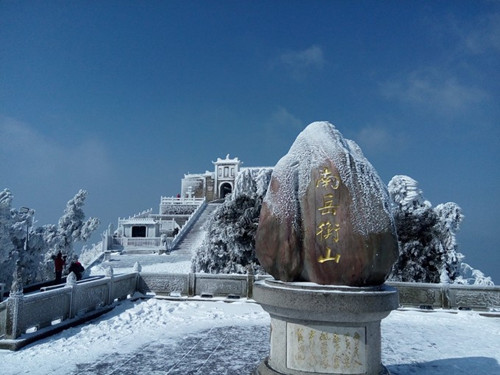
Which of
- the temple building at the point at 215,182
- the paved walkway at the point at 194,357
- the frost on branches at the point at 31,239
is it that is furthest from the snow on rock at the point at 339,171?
the temple building at the point at 215,182

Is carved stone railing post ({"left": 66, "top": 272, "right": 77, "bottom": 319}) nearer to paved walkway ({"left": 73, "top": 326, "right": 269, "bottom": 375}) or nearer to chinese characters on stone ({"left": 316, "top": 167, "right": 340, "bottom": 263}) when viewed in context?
paved walkway ({"left": 73, "top": 326, "right": 269, "bottom": 375})

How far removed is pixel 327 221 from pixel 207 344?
458 cm

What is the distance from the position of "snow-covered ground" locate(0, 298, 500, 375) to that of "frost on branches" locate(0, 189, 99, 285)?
5470 mm

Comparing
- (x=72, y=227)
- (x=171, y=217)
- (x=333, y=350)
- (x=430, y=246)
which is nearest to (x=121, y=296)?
(x=333, y=350)

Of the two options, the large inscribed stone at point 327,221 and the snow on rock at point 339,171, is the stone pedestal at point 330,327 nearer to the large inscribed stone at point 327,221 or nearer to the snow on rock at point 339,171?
the large inscribed stone at point 327,221

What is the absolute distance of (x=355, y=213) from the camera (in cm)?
450

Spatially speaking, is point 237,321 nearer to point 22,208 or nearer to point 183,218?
point 22,208

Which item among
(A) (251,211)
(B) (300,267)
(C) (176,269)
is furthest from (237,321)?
(C) (176,269)

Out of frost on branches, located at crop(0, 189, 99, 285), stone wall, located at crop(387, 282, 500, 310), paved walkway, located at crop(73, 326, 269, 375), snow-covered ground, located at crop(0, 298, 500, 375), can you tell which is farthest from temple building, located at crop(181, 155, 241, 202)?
paved walkway, located at crop(73, 326, 269, 375)

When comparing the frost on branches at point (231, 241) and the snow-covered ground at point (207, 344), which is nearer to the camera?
the snow-covered ground at point (207, 344)

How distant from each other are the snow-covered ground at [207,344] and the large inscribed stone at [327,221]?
8.37 feet

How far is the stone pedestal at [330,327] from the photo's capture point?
4117 millimetres

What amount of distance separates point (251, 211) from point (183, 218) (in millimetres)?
27185

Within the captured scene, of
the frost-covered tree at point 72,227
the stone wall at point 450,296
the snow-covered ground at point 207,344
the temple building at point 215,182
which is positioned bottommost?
the snow-covered ground at point 207,344
